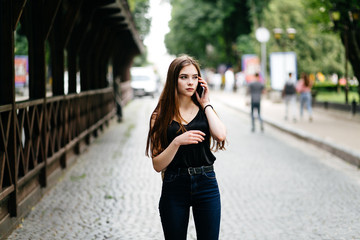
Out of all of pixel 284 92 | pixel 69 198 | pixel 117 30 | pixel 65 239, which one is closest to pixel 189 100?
pixel 65 239

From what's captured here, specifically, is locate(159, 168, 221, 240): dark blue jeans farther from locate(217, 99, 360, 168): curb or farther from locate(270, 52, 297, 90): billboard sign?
locate(270, 52, 297, 90): billboard sign

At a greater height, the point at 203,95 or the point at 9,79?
the point at 9,79

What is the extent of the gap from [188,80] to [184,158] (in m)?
0.45

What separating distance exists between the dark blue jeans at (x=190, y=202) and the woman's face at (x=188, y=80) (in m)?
0.48

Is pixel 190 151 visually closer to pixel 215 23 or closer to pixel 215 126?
pixel 215 126

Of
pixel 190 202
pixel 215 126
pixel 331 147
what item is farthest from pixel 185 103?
pixel 331 147

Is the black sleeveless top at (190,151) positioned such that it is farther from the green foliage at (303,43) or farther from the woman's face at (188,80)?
the green foliage at (303,43)

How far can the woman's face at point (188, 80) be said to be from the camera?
352 centimetres

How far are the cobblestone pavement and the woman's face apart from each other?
8.66 ft

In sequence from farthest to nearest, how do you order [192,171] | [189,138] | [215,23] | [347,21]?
[215,23], [347,21], [192,171], [189,138]

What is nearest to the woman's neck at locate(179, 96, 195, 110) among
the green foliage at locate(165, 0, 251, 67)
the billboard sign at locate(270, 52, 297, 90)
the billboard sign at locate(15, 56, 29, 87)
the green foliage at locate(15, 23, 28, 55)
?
the billboard sign at locate(15, 56, 29, 87)

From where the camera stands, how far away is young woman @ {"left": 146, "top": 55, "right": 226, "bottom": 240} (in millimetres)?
3486

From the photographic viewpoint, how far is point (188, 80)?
3531mm

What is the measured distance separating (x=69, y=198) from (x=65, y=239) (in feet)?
7.04
